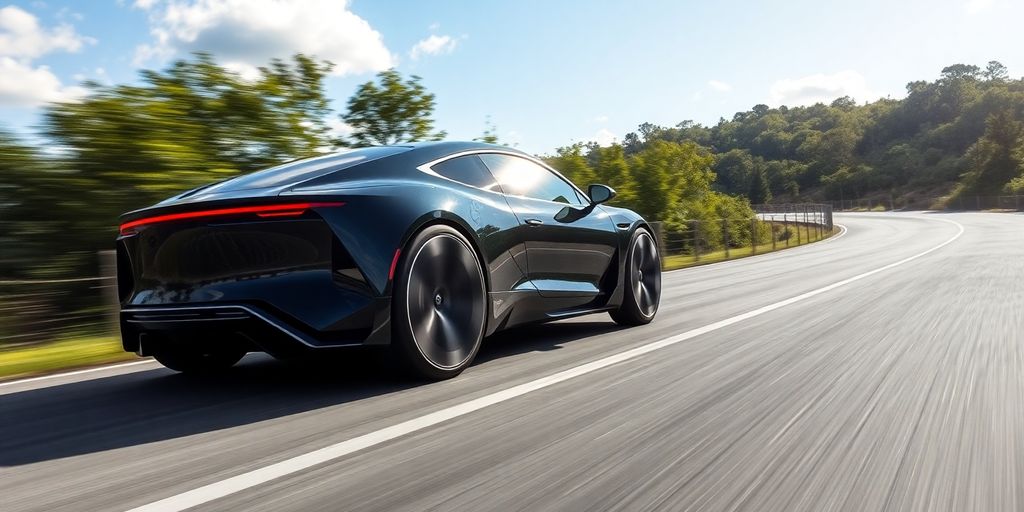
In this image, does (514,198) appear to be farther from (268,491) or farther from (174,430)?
(268,491)

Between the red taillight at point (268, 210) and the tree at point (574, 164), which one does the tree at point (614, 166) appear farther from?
the red taillight at point (268, 210)

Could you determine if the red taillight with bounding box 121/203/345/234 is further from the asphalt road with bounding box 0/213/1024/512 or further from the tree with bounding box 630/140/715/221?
the tree with bounding box 630/140/715/221

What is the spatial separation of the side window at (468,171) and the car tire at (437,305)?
0.46 m

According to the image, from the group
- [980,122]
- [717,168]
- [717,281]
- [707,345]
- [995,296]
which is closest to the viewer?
[707,345]

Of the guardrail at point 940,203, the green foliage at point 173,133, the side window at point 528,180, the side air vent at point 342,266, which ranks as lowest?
the guardrail at point 940,203

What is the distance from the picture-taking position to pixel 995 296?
9469 millimetres

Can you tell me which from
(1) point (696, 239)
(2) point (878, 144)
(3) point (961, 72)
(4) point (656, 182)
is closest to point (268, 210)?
(1) point (696, 239)

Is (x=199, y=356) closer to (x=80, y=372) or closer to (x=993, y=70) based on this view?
(x=80, y=372)

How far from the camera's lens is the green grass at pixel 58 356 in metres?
6.02

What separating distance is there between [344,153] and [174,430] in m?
2.12

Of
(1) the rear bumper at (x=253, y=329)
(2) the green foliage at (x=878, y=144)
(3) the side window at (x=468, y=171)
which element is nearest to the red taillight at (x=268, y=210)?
(1) the rear bumper at (x=253, y=329)

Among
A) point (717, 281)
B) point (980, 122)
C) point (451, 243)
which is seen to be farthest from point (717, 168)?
point (451, 243)

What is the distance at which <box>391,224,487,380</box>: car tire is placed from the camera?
4352 millimetres

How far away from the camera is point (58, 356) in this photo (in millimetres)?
6711
